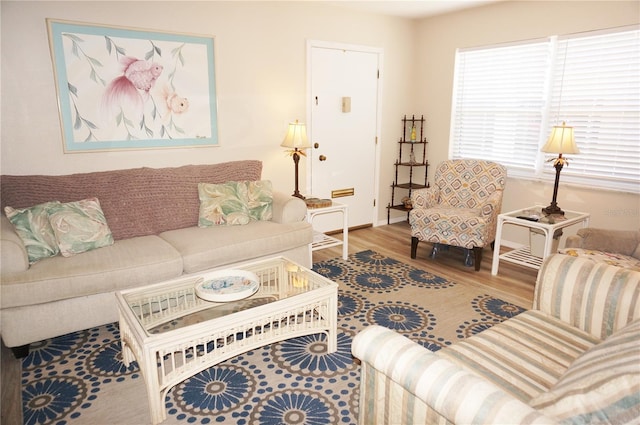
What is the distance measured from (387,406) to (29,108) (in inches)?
123

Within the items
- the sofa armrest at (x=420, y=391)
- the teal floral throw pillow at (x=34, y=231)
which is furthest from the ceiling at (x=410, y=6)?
the sofa armrest at (x=420, y=391)

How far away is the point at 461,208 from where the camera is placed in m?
4.06

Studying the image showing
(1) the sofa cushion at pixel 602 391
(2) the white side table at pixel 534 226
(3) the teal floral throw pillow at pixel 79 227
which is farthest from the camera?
(2) the white side table at pixel 534 226

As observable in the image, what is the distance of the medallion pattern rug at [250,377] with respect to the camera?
195 centimetres

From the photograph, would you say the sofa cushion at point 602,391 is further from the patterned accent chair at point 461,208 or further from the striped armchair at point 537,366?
the patterned accent chair at point 461,208

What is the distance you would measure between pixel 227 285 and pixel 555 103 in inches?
135

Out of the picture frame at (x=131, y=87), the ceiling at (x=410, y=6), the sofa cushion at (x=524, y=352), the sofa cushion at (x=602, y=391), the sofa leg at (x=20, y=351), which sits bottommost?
the sofa leg at (x=20, y=351)

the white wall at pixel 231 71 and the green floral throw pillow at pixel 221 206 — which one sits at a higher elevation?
the white wall at pixel 231 71

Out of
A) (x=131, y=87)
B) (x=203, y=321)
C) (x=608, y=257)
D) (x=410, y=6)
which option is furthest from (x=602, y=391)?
(x=410, y=6)

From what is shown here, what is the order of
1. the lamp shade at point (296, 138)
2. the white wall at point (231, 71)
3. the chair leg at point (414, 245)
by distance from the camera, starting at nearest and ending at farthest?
the white wall at point (231, 71)
the lamp shade at point (296, 138)
the chair leg at point (414, 245)

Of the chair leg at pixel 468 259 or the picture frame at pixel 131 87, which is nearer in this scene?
the picture frame at pixel 131 87

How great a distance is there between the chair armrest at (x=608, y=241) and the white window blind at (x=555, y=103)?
0.78 metres

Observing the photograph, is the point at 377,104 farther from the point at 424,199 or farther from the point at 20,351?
the point at 20,351

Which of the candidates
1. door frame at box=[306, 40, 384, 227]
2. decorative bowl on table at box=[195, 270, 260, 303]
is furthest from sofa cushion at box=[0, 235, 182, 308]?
door frame at box=[306, 40, 384, 227]
